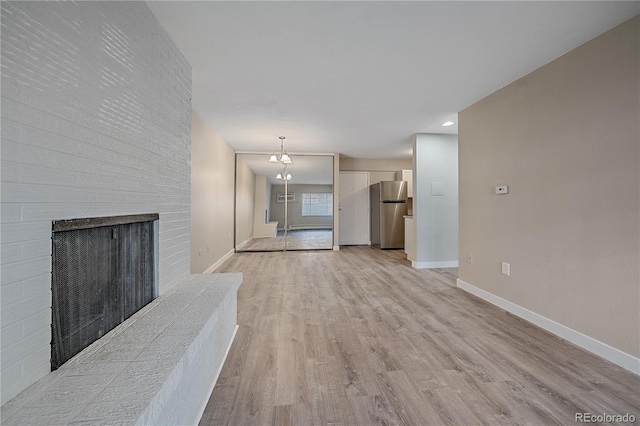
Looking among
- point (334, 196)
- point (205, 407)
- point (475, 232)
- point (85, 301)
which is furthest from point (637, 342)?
point (334, 196)

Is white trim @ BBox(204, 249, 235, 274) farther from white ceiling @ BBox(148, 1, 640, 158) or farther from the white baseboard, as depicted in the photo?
the white baseboard

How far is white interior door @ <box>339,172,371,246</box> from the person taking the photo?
7113 mm

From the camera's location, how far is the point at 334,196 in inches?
252

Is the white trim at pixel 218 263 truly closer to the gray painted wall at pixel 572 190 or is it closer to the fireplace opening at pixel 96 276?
the fireplace opening at pixel 96 276

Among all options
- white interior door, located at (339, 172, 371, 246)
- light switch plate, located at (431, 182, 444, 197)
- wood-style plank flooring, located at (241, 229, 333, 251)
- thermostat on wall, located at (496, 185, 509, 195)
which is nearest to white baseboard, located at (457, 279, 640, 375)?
thermostat on wall, located at (496, 185, 509, 195)

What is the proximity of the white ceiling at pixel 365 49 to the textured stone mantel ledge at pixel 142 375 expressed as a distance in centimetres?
180

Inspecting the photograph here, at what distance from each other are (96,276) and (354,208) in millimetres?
6228

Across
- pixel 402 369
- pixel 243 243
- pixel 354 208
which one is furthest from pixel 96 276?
pixel 354 208

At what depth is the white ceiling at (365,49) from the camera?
5.63 ft

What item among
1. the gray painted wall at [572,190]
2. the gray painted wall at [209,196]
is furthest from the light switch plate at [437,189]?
the gray painted wall at [209,196]

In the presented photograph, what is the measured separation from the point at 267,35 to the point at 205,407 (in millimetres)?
2310

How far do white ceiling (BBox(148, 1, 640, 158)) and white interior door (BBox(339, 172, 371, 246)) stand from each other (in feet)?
11.4

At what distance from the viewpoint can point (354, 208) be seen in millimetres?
7199

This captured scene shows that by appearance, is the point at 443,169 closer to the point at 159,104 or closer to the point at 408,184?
the point at 408,184
